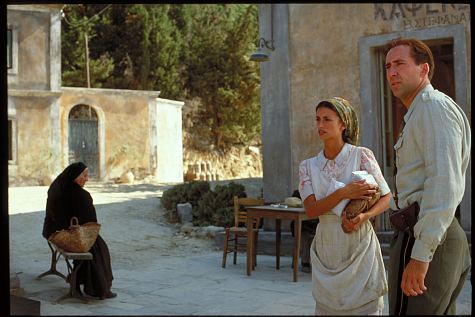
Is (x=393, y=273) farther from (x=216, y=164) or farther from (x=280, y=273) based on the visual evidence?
(x=216, y=164)

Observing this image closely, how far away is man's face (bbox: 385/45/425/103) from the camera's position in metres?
2.21

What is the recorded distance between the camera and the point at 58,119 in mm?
17141

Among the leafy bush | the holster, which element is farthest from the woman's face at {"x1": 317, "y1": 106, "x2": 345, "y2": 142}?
the leafy bush

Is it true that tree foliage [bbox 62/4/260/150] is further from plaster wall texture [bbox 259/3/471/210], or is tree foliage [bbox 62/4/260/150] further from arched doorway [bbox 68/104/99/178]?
plaster wall texture [bbox 259/3/471/210]

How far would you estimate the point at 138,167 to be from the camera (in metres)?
18.9

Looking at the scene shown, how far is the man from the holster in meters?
0.01

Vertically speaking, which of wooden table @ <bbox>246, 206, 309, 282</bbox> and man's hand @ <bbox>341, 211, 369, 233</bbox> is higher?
man's hand @ <bbox>341, 211, 369, 233</bbox>

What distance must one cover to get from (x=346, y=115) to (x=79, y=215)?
Answer: 373cm

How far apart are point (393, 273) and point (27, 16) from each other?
16857 millimetres

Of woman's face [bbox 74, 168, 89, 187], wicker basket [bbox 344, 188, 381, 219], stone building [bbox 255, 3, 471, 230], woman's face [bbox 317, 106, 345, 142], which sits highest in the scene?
stone building [bbox 255, 3, 471, 230]

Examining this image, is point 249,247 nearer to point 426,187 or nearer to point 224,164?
point 426,187

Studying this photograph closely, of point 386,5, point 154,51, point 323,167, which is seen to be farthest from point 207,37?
point 323,167

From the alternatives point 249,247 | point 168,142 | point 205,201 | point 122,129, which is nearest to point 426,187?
point 249,247

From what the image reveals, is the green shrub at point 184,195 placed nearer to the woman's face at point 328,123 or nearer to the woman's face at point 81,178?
the woman's face at point 81,178
